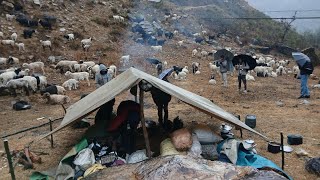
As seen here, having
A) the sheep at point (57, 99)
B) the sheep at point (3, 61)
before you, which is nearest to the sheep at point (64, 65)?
the sheep at point (3, 61)

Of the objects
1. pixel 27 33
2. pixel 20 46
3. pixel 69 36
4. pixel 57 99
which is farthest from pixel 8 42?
pixel 57 99

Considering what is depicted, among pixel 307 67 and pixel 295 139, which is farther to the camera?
pixel 307 67

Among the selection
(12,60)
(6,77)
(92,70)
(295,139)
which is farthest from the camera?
(12,60)

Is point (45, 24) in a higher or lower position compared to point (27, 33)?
higher

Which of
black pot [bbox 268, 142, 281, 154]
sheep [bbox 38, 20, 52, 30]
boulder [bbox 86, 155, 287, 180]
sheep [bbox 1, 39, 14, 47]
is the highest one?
sheep [bbox 38, 20, 52, 30]

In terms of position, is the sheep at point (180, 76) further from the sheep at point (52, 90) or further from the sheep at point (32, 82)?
the sheep at point (32, 82)

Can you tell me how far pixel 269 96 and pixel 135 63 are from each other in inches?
367

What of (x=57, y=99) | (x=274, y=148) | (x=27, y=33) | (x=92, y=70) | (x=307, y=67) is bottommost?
(x=274, y=148)

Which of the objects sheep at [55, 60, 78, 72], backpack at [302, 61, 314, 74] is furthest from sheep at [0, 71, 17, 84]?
backpack at [302, 61, 314, 74]

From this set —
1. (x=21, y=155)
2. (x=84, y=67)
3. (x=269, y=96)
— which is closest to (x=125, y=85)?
(x=21, y=155)

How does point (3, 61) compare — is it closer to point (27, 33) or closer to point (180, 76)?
point (27, 33)

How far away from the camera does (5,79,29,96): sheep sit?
44.4 feet

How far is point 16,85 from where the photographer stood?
13.6 metres

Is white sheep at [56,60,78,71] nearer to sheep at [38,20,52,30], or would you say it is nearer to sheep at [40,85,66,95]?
sheep at [40,85,66,95]
